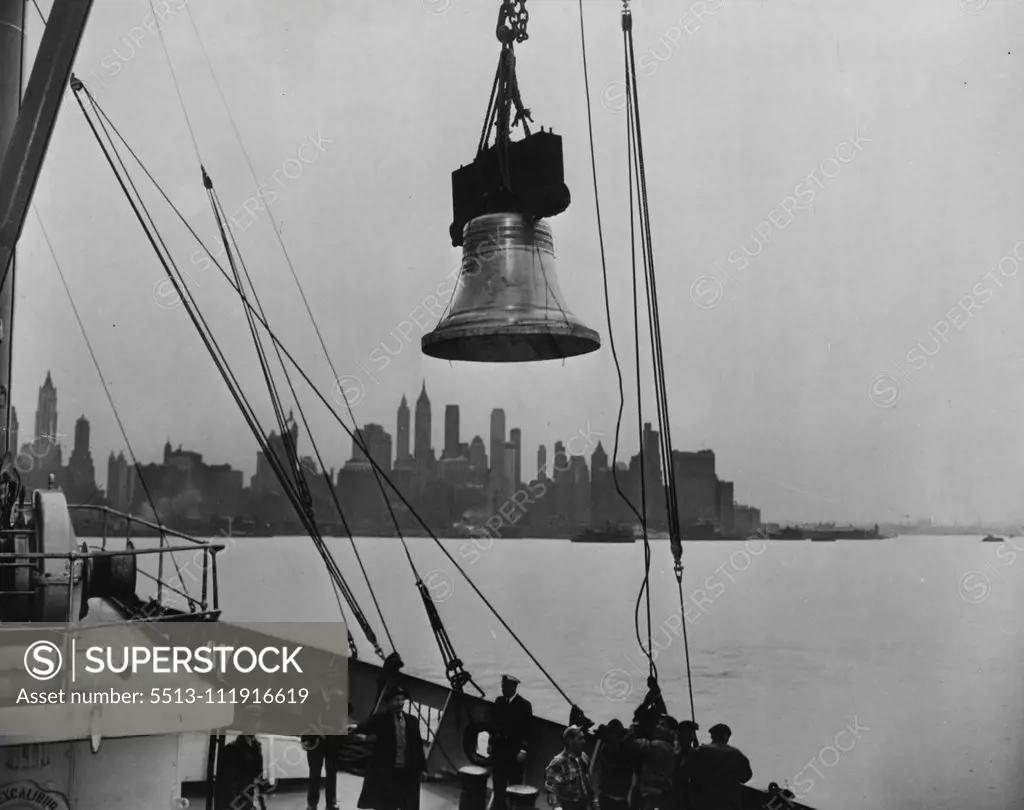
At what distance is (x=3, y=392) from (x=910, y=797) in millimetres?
26132

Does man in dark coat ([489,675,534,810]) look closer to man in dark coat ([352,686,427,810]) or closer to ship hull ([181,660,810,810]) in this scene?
ship hull ([181,660,810,810])

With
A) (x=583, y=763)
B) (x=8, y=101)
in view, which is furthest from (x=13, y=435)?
(x=583, y=763)

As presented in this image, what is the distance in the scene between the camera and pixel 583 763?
6.36 m

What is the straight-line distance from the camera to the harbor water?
29062 mm

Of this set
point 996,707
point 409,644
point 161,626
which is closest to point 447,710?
point 161,626

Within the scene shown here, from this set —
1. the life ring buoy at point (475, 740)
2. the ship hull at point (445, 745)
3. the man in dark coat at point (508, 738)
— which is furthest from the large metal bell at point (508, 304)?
the ship hull at point (445, 745)

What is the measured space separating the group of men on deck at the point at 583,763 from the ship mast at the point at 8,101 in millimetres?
6027

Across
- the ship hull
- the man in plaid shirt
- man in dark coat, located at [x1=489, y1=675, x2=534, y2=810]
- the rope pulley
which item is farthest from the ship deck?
the rope pulley

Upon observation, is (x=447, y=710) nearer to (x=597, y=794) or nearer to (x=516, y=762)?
(x=516, y=762)

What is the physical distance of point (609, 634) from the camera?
175 ft

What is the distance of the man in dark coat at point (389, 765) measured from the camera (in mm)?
6484

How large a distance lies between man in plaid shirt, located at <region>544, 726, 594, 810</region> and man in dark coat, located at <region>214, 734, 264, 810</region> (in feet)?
7.30

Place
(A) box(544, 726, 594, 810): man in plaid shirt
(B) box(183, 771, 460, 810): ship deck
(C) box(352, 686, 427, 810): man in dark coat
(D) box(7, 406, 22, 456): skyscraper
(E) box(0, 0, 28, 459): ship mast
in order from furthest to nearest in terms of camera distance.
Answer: (D) box(7, 406, 22, 456): skyscraper → (E) box(0, 0, 28, 459): ship mast → (B) box(183, 771, 460, 810): ship deck → (C) box(352, 686, 427, 810): man in dark coat → (A) box(544, 726, 594, 810): man in plaid shirt

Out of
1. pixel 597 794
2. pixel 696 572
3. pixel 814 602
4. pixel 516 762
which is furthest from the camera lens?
pixel 696 572
